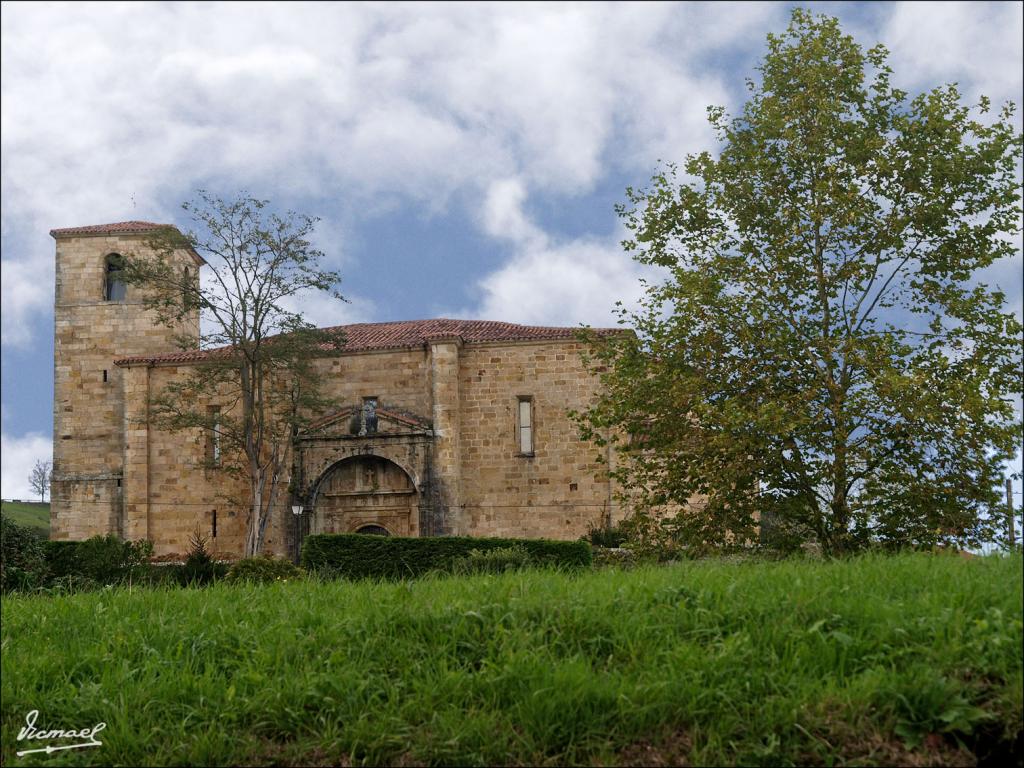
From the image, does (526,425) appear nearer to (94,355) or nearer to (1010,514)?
(94,355)

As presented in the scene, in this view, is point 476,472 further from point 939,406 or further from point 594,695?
point 594,695

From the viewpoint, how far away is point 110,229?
38.6 m

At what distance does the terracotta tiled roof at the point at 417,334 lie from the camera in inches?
1348

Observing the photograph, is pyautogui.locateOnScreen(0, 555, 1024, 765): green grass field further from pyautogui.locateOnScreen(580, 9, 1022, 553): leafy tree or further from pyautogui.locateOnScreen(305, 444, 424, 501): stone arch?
pyautogui.locateOnScreen(305, 444, 424, 501): stone arch

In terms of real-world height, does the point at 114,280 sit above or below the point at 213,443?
above

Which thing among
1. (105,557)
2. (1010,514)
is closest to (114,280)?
(105,557)

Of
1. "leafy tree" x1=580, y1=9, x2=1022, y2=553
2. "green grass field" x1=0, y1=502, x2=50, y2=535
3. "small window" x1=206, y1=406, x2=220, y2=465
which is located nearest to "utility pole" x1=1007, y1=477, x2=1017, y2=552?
"leafy tree" x1=580, y1=9, x2=1022, y2=553

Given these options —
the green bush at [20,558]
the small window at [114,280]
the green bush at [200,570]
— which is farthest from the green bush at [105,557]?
the small window at [114,280]

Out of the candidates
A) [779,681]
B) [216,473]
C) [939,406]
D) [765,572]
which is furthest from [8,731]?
[216,473]

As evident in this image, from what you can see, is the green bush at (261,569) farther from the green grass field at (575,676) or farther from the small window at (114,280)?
the small window at (114,280)

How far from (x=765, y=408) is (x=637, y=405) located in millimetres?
2425

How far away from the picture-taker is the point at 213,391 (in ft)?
119

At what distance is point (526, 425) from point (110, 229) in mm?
17007

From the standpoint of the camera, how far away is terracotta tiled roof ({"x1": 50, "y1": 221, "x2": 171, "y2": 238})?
38.5 m
